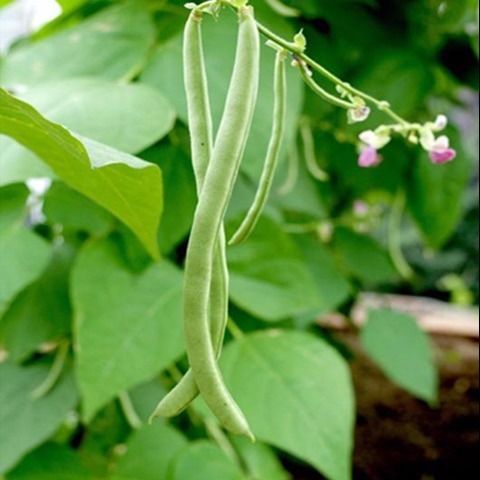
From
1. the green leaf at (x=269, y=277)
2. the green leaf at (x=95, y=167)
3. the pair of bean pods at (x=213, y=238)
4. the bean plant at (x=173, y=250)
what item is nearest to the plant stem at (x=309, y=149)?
the bean plant at (x=173, y=250)

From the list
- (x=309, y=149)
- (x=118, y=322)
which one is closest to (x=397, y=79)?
(x=309, y=149)

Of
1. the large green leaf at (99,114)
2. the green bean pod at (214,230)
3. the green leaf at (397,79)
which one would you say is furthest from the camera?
the green leaf at (397,79)

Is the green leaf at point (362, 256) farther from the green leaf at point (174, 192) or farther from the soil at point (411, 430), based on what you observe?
the green leaf at point (174, 192)

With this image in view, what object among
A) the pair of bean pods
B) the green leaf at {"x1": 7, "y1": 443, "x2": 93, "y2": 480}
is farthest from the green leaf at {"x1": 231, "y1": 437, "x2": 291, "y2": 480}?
the pair of bean pods

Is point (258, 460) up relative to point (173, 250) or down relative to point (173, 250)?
down

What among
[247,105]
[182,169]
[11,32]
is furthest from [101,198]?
[11,32]

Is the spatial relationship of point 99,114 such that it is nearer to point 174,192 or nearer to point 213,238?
point 174,192
